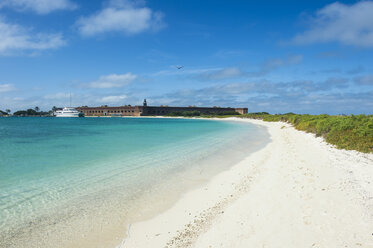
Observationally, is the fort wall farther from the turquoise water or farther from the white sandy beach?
the white sandy beach

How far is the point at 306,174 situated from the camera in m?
9.12

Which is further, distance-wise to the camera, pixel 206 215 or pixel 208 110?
pixel 208 110

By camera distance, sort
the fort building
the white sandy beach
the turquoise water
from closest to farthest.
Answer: the white sandy beach, the turquoise water, the fort building

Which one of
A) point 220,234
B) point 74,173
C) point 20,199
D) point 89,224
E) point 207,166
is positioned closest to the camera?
point 220,234

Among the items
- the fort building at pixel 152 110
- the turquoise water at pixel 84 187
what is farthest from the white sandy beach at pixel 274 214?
the fort building at pixel 152 110

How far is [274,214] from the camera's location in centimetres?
598

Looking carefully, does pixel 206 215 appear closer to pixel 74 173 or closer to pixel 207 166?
pixel 207 166

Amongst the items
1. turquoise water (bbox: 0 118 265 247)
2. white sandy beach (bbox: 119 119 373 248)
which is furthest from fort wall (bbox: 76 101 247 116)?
white sandy beach (bbox: 119 119 373 248)

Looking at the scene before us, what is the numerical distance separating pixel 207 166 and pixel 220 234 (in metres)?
7.76

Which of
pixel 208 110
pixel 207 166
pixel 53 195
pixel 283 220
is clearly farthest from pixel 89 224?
pixel 208 110

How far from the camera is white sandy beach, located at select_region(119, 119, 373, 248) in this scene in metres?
4.86

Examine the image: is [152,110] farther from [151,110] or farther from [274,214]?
[274,214]

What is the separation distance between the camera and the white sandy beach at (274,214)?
486 centimetres

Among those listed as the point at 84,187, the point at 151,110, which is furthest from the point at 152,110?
the point at 84,187
